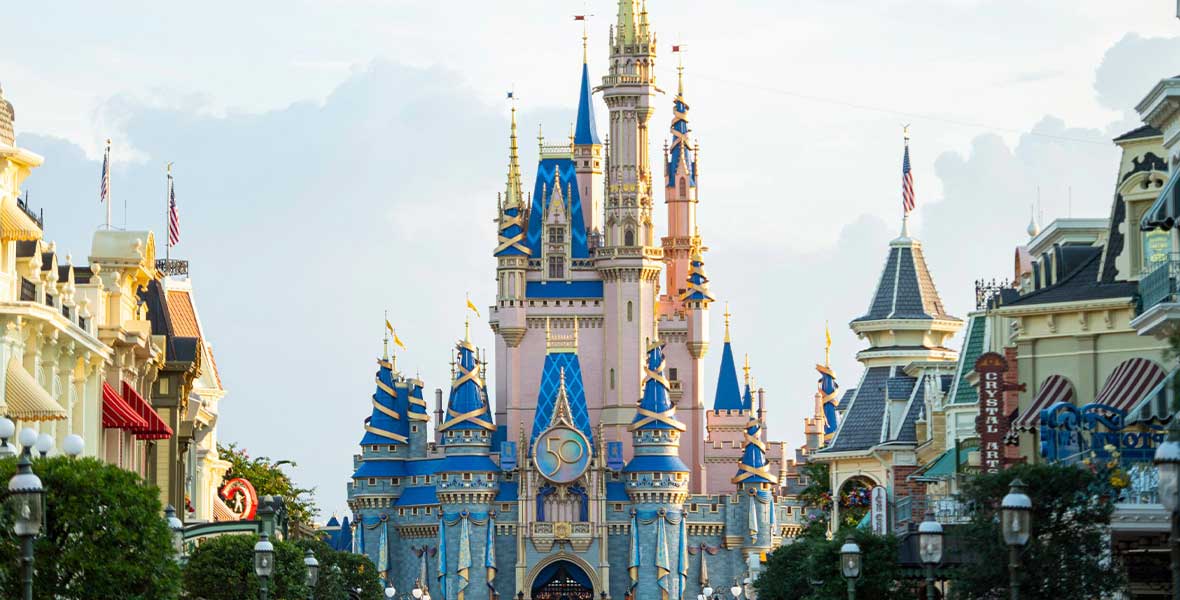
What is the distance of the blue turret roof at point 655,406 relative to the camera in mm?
172750

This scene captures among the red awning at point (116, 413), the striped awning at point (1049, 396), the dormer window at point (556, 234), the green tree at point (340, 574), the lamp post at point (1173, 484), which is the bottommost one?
the lamp post at point (1173, 484)

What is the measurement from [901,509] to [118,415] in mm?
20548

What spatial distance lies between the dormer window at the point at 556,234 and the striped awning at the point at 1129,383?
429ft

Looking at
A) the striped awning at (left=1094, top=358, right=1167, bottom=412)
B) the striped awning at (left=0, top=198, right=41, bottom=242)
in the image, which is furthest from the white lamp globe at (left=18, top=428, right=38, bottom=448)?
the striped awning at (left=1094, top=358, right=1167, bottom=412)

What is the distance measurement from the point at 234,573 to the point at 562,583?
111104 millimetres

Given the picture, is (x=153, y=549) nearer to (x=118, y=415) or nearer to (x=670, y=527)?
(x=118, y=415)

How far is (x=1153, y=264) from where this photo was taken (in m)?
48.9

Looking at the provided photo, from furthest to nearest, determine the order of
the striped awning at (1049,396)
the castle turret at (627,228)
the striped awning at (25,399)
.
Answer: the castle turret at (627,228) → the striped awning at (1049,396) → the striped awning at (25,399)

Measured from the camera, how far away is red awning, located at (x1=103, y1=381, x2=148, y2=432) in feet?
204

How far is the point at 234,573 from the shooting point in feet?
207

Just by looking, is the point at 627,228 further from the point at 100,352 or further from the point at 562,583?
the point at 100,352

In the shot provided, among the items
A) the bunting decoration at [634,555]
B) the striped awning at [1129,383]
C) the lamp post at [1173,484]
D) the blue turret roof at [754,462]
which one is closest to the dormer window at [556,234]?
the blue turret roof at [754,462]

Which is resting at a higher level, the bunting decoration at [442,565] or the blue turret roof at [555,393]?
the blue turret roof at [555,393]

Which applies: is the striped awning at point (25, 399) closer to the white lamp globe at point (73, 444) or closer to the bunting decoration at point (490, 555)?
the white lamp globe at point (73, 444)
